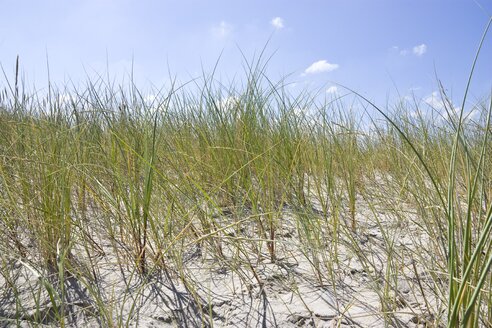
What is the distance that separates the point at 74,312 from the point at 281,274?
588 mm

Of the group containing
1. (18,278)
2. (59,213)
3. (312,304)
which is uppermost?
(59,213)

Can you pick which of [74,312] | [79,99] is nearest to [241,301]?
[74,312]

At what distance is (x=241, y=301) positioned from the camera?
1049 millimetres

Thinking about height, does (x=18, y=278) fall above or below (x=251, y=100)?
below

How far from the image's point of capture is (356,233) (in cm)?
150

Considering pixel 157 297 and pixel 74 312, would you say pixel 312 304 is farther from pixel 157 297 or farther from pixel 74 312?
pixel 74 312

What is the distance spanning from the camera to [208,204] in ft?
4.36

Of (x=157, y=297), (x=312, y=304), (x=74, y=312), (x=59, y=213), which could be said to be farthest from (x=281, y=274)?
(x=59, y=213)

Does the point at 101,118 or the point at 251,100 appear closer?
the point at 101,118

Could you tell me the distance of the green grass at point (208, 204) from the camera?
2.93 ft

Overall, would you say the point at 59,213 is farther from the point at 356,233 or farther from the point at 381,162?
the point at 381,162

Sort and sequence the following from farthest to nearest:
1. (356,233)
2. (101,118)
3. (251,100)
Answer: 1. (251,100)
2. (101,118)
3. (356,233)

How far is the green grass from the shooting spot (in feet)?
2.93

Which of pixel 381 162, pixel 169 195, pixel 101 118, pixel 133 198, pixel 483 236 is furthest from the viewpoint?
pixel 381 162
